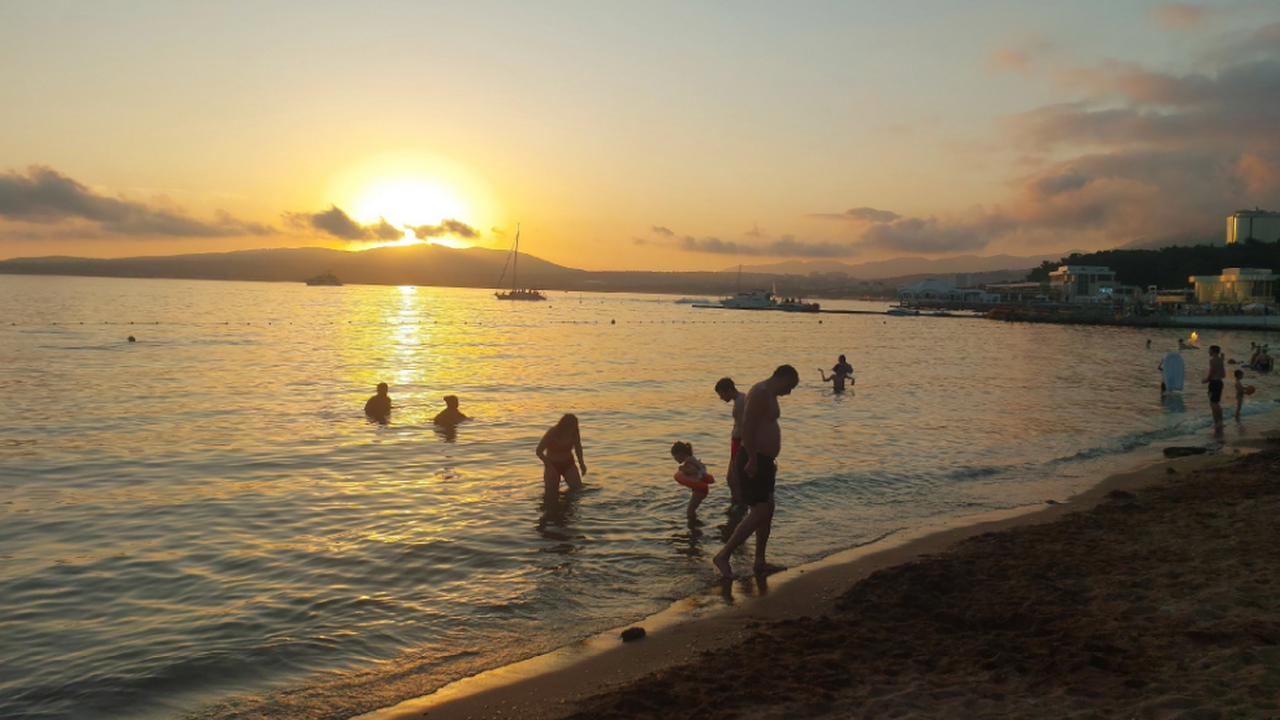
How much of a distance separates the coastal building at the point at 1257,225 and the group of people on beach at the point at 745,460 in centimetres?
19581

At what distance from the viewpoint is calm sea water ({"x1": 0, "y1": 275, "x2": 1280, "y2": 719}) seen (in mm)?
7172

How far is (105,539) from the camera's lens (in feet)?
34.9

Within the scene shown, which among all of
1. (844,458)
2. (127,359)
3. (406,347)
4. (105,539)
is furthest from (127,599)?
(406,347)

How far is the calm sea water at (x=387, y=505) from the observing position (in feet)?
23.5

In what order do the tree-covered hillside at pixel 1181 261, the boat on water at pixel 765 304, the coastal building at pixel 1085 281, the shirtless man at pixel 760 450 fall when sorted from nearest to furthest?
1. the shirtless man at pixel 760 450
2. the tree-covered hillside at pixel 1181 261
3. the coastal building at pixel 1085 281
4. the boat on water at pixel 765 304

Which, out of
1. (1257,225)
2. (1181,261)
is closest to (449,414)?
(1181,261)

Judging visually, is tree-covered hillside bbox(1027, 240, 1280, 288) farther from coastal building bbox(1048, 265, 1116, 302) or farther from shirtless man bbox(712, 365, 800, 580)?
shirtless man bbox(712, 365, 800, 580)

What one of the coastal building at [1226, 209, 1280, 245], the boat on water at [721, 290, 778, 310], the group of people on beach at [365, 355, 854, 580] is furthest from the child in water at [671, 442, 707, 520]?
the coastal building at [1226, 209, 1280, 245]

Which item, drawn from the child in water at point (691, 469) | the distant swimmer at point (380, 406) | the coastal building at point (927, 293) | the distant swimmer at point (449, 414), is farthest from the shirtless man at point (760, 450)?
the coastal building at point (927, 293)

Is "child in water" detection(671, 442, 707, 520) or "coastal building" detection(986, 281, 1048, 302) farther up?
"coastal building" detection(986, 281, 1048, 302)

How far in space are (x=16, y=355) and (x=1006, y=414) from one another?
40706mm

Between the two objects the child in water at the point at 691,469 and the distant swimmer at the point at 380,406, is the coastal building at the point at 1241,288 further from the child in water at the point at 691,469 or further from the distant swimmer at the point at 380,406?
the child in water at the point at 691,469

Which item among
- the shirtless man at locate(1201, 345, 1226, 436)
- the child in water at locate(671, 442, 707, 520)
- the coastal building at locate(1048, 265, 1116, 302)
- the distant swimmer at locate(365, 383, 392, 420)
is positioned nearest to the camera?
the child in water at locate(671, 442, 707, 520)

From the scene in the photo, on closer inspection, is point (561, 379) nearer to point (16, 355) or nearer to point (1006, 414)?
point (1006, 414)
